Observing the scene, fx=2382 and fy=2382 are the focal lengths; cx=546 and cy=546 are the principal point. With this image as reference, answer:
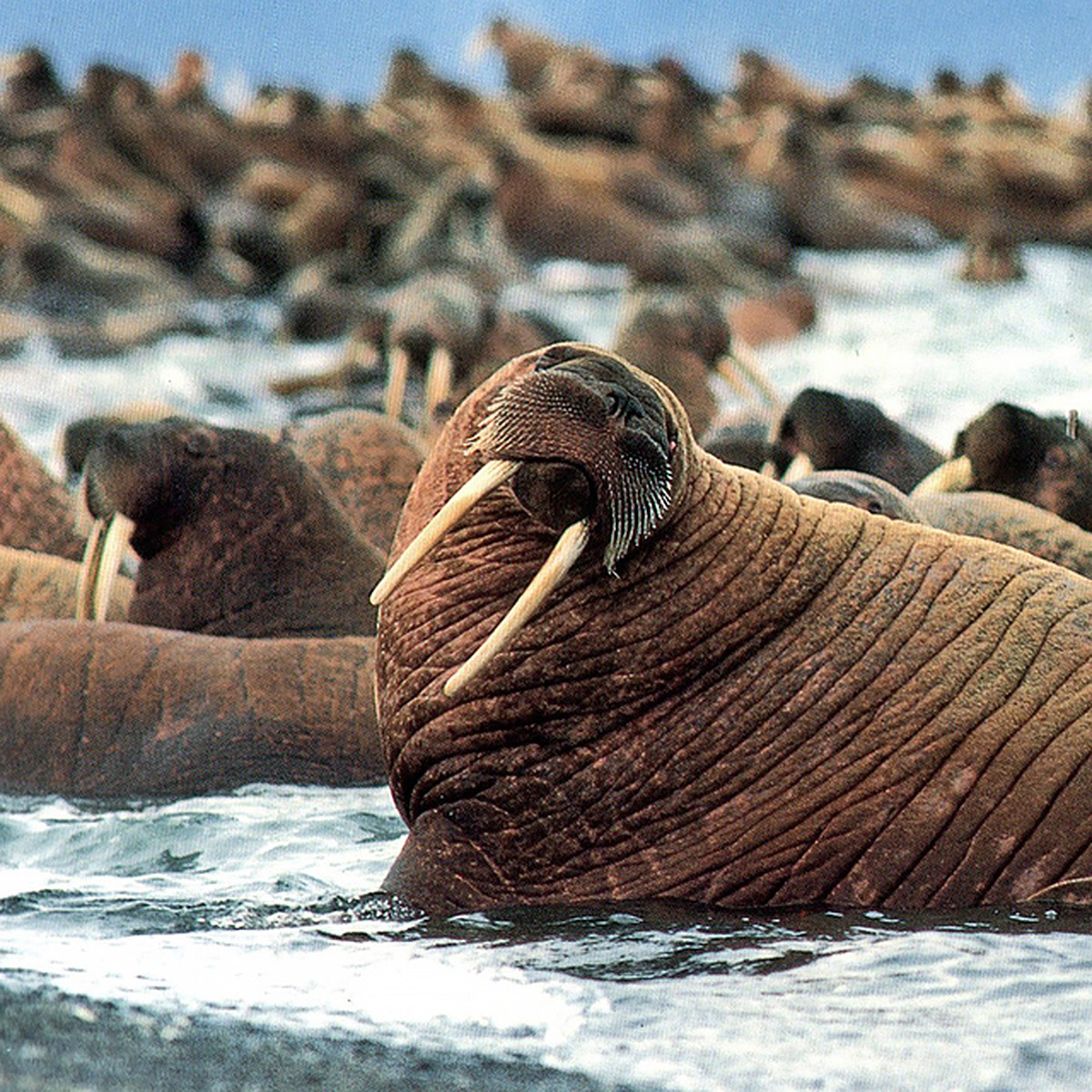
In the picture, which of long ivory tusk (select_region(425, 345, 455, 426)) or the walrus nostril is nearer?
the walrus nostril

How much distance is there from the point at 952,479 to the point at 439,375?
20.0ft

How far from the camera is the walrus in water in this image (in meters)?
7.49

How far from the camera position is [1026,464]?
9.16 meters

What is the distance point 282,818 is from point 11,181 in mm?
27997

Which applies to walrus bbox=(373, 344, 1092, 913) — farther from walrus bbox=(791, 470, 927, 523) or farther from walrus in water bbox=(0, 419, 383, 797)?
walrus in water bbox=(0, 419, 383, 797)

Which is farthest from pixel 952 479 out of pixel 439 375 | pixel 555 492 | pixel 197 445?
pixel 439 375

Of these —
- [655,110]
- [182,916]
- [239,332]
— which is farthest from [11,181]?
[182,916]

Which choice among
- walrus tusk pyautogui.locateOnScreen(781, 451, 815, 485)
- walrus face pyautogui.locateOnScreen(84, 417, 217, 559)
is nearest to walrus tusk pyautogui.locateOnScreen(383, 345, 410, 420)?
walrus tusk pyautogui.locateOnScreen(781, 451, 815, 485)

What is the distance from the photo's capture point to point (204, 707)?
7551 mm

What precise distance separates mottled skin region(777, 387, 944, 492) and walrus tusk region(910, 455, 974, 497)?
794mm

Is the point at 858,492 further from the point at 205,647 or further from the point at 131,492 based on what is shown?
the point at 131,492

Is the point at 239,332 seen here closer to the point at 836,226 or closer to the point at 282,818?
the point at 836,226

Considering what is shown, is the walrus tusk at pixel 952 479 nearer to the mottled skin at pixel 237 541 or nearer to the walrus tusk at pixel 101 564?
the mottled skin at pixel 237 541

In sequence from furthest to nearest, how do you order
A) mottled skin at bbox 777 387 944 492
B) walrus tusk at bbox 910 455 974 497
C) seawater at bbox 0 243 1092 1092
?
mottled skin at bbox 777 387 944 492 < walrus tusk at bbox 910 455 974 497 < seawater at bbox 0 243 1092 1092
